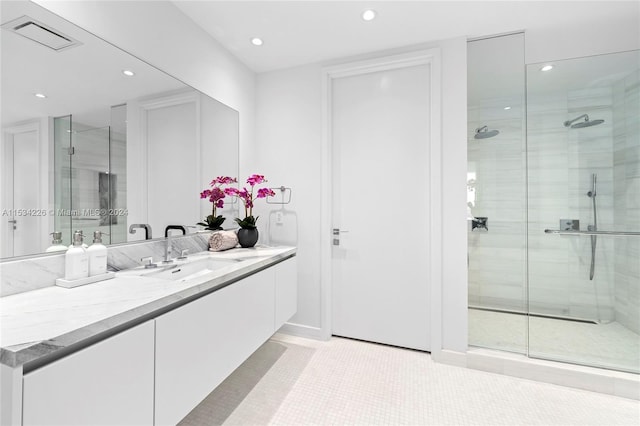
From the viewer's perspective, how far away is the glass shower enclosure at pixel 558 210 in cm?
193

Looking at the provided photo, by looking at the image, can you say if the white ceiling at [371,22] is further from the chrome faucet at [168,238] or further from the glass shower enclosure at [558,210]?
the chrome faucet at [168,238]

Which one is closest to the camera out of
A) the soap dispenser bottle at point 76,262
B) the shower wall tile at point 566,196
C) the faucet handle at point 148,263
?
the soap dispenser bottle at point 76,262

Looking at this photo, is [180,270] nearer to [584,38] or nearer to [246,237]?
[246,237]

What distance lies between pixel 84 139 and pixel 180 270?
803 mm

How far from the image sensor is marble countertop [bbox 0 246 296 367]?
711 mm

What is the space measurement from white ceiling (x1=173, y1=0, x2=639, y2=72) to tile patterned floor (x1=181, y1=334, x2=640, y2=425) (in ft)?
7.95

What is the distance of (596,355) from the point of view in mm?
1923

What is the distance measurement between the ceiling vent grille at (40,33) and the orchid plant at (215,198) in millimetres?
1035

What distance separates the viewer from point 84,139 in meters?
1.35

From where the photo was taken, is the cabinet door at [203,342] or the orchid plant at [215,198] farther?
the orchid plant at [215,198]

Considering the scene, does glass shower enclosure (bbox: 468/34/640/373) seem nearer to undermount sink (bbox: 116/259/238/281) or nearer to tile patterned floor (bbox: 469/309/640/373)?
tile patterned floor (bbox: 469/309/640/373)

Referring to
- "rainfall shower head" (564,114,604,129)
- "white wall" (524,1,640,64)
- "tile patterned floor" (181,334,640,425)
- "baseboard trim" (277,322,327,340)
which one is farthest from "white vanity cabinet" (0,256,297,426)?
"white wall" (524,1,640,64)

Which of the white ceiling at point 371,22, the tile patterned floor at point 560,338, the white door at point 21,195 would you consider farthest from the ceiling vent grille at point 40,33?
the tile patterned floor at point 560,338

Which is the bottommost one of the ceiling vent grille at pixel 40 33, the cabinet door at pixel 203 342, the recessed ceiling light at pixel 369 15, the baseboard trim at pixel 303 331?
the baseboard trim at pixel 303 331
